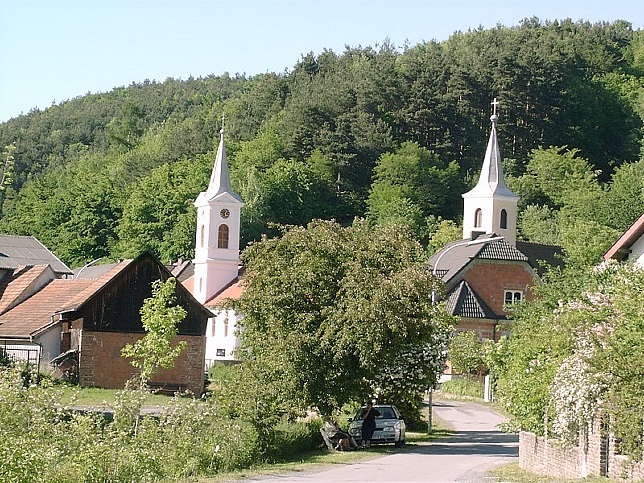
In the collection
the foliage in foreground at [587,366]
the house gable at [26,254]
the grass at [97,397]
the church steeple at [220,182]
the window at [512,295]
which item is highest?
the church steeple at [220,182]

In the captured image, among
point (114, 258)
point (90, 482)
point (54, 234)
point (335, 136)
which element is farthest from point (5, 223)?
point (90, 482)

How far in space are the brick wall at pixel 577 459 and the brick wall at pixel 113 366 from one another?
2726cm

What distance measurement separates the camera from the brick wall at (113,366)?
5050 centimetres

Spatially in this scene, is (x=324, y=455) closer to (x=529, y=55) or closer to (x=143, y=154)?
(x=529, y=55)

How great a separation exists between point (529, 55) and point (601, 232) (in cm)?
4924

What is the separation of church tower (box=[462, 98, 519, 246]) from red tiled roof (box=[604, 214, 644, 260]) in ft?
170

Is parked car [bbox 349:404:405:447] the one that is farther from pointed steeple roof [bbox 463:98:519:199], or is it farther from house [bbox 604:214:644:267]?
pointed steeple roof [bbox 463:98:519:199]

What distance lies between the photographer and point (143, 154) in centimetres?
13362

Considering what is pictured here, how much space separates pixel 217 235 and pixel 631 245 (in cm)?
5598

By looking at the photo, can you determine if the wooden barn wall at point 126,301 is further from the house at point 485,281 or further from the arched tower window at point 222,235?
the arched tower window at point 222,235

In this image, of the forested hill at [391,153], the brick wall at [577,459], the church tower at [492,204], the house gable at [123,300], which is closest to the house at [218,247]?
the forested hill at [391,153]

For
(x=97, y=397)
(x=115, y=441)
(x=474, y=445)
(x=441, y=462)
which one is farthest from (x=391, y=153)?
(x=115, y=441)

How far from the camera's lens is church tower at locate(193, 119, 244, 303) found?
87875 millimetres

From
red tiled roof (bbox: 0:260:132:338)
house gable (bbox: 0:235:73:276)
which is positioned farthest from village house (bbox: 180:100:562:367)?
red tiled roof (bbox: 0:260:132:338)
